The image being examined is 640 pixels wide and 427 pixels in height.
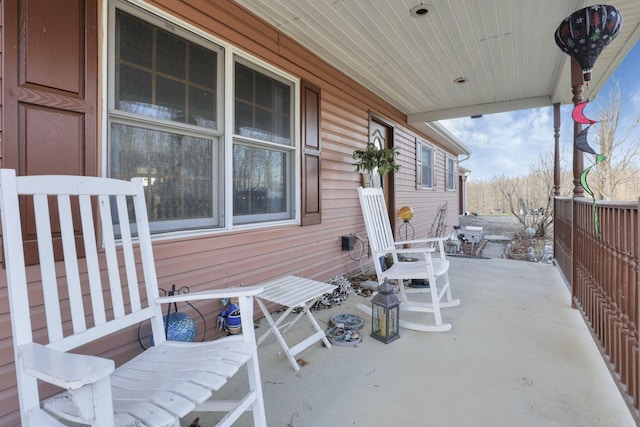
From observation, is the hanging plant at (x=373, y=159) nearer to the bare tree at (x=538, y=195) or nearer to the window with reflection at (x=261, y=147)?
the window with reflection at (x=261, y=147)

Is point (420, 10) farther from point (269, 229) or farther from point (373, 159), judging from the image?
point (269, 229)

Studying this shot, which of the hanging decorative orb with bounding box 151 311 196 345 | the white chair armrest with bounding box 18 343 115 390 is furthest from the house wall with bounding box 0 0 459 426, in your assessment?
the white chair armrest with bounding box 18 343 115 390

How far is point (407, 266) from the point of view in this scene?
9.36ft

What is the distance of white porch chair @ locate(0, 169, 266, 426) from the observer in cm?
81

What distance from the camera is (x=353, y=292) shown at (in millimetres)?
3434

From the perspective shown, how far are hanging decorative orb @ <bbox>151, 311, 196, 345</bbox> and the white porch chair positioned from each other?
1.25 feet

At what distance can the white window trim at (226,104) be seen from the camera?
170 cm

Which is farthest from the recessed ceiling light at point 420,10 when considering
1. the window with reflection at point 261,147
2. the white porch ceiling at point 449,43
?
the window with reflection at point 261,147

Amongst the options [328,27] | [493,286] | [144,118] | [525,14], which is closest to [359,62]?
[328,27]

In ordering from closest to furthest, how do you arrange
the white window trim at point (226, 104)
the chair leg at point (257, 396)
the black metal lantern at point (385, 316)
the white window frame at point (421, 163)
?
the chair leg at point (257, 396) < the white window trim at point (226, 104) < the black metal lantern at point (385, 316) < the white window frame at point (421, 163)

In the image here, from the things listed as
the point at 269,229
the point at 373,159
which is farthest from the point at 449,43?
the point at 269,229

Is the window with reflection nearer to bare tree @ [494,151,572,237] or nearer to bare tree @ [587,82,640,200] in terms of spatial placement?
bare tree @ [494,151,572,237]

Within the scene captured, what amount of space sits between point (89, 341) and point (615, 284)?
2.51 metres

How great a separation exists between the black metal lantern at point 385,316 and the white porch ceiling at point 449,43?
→ 2306 mm
